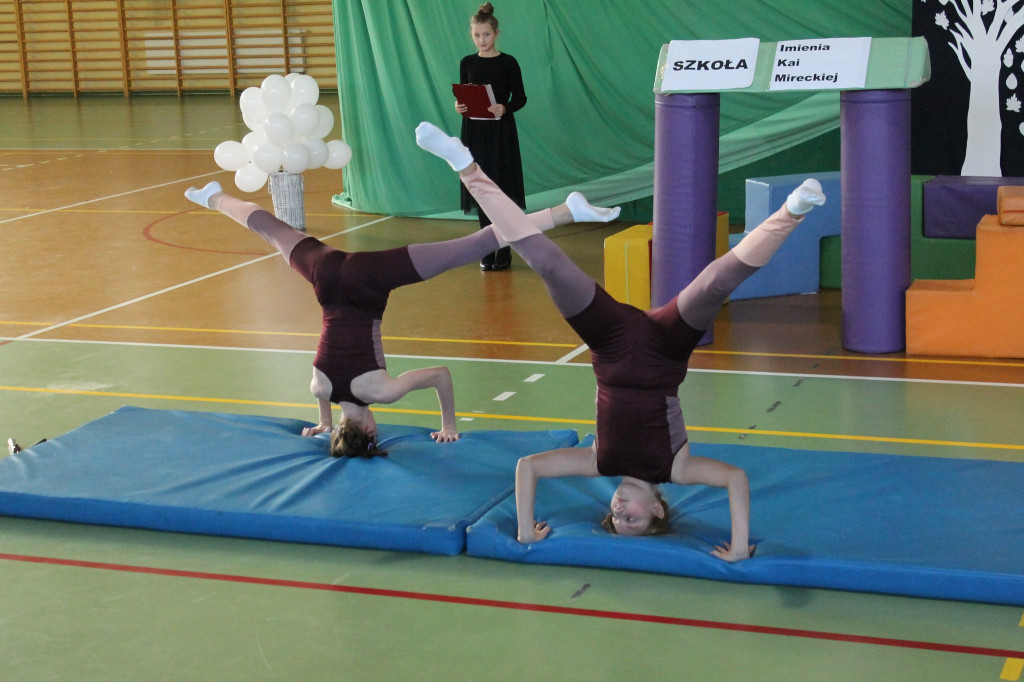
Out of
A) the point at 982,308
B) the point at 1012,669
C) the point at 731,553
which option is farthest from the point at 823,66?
the point at 1012,669

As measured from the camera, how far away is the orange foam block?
6051mm

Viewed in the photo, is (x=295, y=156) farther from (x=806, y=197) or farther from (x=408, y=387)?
(x=806, y=197)

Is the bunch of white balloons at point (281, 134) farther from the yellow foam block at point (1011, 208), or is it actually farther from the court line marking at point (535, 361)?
the yellow foam block at point (1011, 208)

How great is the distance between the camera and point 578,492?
428 cm

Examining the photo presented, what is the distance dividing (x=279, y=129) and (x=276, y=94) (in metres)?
0.34

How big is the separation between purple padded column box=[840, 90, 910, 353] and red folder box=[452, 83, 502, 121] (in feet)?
8.66

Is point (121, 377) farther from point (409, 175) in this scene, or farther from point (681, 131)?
point (409, 175)

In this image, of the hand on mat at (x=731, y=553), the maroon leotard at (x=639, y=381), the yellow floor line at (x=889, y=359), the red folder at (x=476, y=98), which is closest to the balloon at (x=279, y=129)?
the red folder at (x=476, y=98)

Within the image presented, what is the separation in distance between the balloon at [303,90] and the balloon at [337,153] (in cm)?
43

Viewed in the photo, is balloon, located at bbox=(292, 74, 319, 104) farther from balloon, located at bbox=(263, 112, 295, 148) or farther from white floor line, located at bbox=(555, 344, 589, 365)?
white floor line, located at bbox=(555, 344, 589, 365)

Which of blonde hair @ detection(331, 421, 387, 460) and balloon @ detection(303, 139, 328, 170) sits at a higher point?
balloon @ detection(303, 139, 328, 170)

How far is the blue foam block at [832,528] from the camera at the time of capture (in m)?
3.53

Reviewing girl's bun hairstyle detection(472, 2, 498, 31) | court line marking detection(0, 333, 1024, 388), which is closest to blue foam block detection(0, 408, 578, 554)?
court line marking detection(0, 333, 1024, 388)

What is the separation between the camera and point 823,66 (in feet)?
19.5
